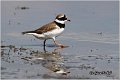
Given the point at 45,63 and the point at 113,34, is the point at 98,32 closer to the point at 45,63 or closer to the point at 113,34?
the point at 113,34

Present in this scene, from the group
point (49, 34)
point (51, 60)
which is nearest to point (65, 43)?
point (49, 34)

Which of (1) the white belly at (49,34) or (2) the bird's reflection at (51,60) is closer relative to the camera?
(2) the bird's reflection at (51,60)

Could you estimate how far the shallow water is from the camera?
11.5 m

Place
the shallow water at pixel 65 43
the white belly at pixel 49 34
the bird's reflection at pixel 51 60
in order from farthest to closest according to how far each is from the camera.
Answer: the white belly at pixel 49 34, the bird's reflection at pixel 51 60, the shallow water at pixel 65 43

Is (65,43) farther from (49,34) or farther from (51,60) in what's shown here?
(51,60)

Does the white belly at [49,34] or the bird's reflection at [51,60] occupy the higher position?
the white belly at [49,34]

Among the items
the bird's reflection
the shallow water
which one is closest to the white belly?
the shallow water

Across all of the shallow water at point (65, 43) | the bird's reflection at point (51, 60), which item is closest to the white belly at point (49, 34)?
the shallow water at point (65, 43)

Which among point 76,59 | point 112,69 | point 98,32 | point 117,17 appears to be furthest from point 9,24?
point 112,69

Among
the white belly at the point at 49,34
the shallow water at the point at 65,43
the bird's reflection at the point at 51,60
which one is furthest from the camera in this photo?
the white belly at the point at 49,34

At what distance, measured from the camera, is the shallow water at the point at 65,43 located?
11.5m

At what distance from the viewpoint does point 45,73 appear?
11.1 m

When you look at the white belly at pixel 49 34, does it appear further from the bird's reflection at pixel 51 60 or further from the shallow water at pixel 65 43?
the bird's reflection at pixel 51 60

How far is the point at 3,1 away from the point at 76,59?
10662 mm
